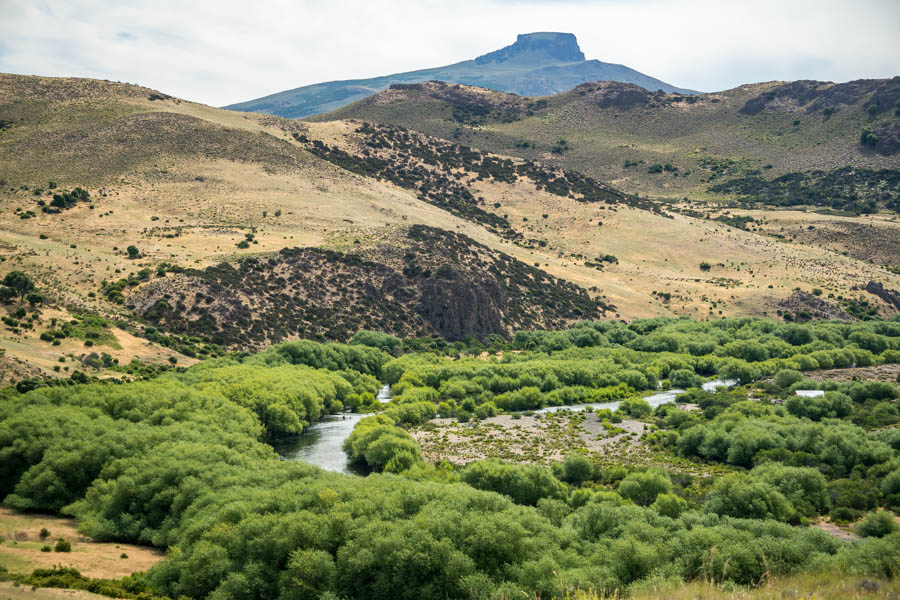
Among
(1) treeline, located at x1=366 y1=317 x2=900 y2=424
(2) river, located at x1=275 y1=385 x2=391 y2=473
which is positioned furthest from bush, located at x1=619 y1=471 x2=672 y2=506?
(1) treeline, located at x1=366 y1=317 x2=900 y2=424

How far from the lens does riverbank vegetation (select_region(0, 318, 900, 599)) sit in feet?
112

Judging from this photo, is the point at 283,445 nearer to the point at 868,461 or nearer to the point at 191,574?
the point at 191,574

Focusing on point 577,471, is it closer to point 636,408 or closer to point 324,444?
point 324,444

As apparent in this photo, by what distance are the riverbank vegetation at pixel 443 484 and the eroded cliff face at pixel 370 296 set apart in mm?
12103

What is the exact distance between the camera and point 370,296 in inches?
4850

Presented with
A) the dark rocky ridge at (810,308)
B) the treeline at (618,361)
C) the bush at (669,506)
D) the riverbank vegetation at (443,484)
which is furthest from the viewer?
the dark rocky ridge at (810,308)

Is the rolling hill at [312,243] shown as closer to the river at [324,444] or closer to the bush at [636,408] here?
the river at [324,444]

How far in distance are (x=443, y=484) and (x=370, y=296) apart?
78.5 meters

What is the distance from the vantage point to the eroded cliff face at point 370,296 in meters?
102

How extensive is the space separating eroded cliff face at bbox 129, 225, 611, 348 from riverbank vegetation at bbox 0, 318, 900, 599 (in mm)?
12103

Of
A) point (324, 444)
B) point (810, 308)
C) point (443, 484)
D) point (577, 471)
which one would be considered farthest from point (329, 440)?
point (810, 308)

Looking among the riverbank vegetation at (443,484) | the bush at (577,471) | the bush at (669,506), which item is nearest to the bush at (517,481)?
the riverbank vegetation at (443,484)

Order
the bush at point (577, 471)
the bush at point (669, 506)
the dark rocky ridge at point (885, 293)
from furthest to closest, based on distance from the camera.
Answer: the dark rocky ridge at point (885, 293)
the bush at point (577, 471)
the bush at point (669, 506)

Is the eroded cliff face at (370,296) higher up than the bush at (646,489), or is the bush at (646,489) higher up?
the eroded cliff face at (370,296)
